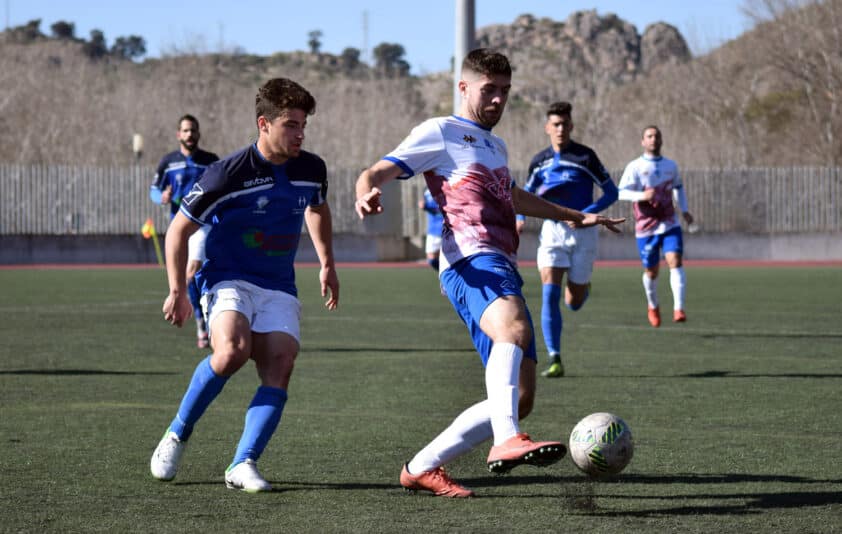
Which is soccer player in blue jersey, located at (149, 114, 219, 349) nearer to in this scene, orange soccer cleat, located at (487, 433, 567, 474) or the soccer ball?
the soccer ball

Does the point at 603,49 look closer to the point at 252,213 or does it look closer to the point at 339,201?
the point at 339,201

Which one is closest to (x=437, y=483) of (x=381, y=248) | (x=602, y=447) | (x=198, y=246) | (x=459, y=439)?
(x=459, y=439)

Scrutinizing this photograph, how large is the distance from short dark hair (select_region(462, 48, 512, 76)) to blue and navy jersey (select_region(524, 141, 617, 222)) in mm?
5196

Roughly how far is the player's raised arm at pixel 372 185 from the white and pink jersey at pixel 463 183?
7 cm

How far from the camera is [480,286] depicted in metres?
5.61

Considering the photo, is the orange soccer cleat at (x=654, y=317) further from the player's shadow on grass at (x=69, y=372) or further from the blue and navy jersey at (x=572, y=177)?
the player's shadow on grass at (x=69, y=372)

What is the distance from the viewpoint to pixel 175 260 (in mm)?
5828

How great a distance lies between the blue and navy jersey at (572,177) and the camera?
11047 millimetres

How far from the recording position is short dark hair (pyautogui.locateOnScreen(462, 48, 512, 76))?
227 inches

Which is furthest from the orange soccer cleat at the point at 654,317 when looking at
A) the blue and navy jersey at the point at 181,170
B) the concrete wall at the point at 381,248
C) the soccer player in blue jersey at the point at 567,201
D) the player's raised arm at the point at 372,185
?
the concrete wall at the point at 381,248

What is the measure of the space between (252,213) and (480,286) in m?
1.16

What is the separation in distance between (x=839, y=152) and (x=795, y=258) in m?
19.5

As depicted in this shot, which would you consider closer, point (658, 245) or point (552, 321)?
point (552, 321)

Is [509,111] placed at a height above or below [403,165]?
above
